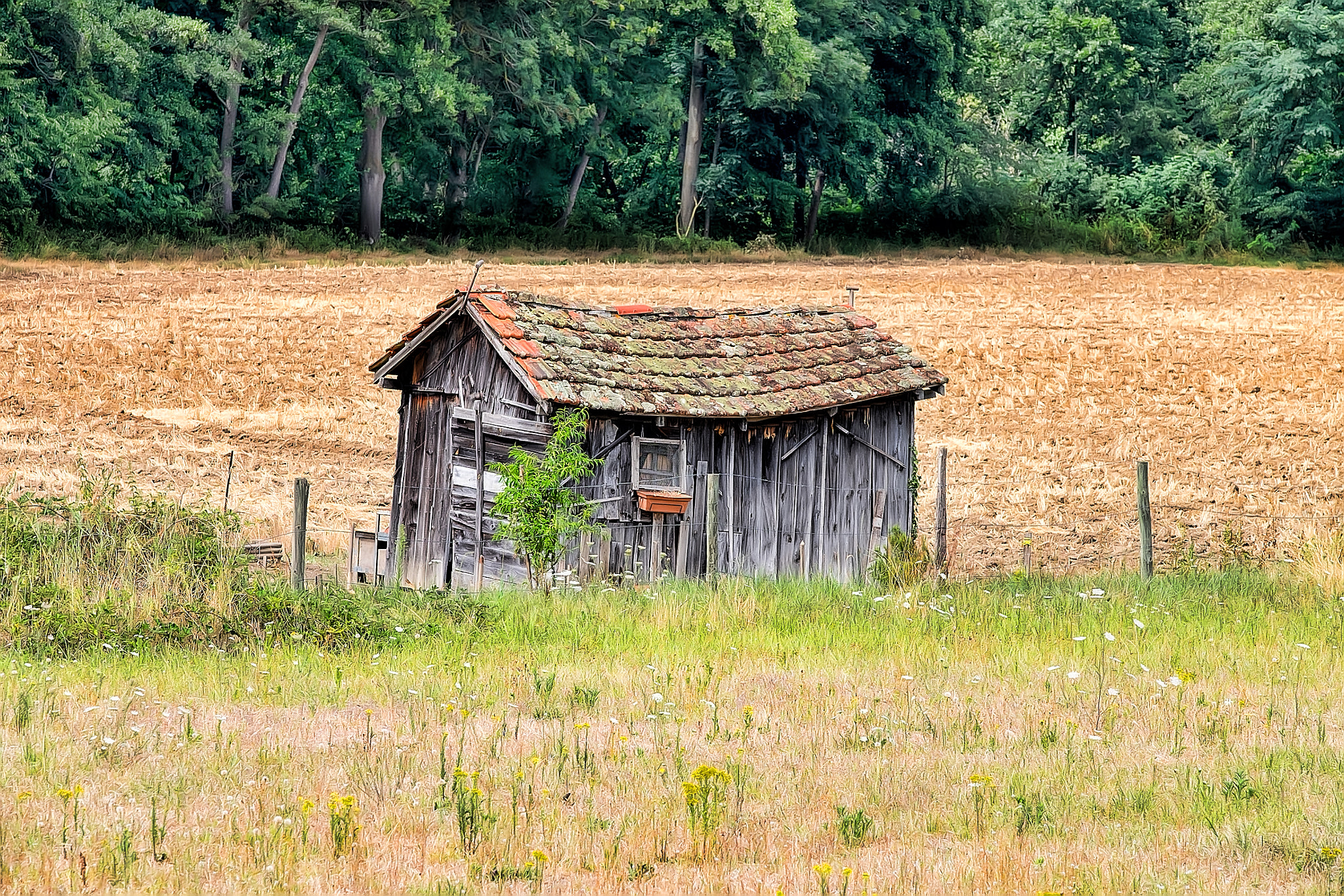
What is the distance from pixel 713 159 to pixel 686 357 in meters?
42.9

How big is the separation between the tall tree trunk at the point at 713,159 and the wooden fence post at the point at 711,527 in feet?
134

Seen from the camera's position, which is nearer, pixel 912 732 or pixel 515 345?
pixel 912 732

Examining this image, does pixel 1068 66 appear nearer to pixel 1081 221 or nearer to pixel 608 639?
pixel 1081 221

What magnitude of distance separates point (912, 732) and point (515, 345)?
7.48m

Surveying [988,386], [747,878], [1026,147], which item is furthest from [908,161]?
[747,878]

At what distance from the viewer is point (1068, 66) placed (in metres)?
62.1

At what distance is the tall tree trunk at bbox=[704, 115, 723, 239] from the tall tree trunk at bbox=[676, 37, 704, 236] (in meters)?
0.54

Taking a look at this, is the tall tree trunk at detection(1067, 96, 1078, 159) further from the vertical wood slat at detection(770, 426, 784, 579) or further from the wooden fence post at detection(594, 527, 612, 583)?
the wooden fence post at detection(594, 527, 612, 583)

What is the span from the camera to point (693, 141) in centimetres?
5784

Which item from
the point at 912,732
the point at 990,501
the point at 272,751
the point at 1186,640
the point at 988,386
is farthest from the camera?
the point at 988,386

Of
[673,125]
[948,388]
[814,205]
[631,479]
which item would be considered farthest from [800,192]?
[631,479]

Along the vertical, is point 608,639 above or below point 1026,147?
below

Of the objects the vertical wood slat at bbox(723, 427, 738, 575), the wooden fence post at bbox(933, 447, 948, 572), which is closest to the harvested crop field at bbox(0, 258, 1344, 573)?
the wooden fence post at bbox(933, 447, 948, 572)

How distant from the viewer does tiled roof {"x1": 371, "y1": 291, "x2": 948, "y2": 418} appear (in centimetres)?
1577
